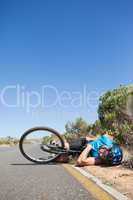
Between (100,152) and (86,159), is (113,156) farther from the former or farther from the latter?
(86,159)

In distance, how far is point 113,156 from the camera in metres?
10.8

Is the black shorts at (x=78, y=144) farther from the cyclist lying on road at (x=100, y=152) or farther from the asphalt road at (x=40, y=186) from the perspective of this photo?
the asphalt road at (x=40, y=186)

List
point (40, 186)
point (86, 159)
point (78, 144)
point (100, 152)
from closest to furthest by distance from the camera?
1. point (40, 186)
2. point (100, 152)
3. point (86, 159)
4. point (78, 144)

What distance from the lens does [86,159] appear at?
35.9 feet

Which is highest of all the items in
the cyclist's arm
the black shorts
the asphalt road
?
the black shorts

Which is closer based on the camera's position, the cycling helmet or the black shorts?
the cycling helmet

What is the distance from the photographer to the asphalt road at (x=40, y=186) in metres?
6.43

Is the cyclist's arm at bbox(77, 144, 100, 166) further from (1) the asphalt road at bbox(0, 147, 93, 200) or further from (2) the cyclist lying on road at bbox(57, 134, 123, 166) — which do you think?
(1) the asphalt road at bbox(0, 147, 93, 200)

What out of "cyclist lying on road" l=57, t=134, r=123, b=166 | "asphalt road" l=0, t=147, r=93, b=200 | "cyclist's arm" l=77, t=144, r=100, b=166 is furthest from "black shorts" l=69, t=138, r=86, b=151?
"asphalt road" l=0, t=147, r=93, b=200

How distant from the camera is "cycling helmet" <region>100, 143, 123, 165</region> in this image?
34.9 ft

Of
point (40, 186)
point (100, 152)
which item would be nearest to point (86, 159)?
point (100, 152)

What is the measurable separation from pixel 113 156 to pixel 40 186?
3682mm

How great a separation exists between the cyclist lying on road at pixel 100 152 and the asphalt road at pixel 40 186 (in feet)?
3.26

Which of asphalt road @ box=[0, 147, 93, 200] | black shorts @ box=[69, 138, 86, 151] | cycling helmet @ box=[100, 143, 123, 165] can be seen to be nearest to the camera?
asphalt road @ box=[0, 147, 93, 200]
